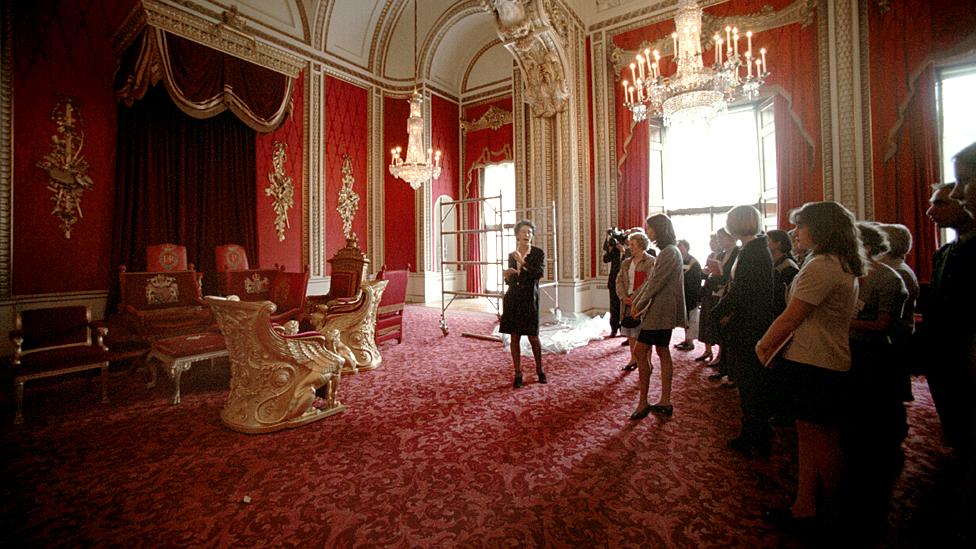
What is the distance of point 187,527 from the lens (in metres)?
1.85

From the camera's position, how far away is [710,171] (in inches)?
275

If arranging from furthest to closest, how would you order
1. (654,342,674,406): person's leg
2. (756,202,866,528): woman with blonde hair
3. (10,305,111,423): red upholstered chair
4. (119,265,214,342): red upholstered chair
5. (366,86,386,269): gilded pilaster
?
(366,86,386,269): gilded pilaster, (119,265,214,342): red upholstered chair, (10,305,111,423): red upholstered chair, (654,342,674,406): person's leg, (756,202,866,528): woman with blonde hair

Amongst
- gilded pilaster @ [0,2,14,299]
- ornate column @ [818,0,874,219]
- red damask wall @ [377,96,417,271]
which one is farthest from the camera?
red damask wall @ [377,96,417,271]

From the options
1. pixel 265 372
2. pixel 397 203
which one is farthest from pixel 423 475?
pixel 397 203

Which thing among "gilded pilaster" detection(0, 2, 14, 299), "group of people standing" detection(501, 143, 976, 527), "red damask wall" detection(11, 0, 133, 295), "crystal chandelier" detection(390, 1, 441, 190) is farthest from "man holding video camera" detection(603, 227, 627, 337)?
"gilded pilaster" detection(0, 2, 14, 299)

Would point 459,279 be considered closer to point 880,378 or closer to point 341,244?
point 341,244

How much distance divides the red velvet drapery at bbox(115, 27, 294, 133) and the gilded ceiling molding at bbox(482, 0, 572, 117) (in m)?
3.79

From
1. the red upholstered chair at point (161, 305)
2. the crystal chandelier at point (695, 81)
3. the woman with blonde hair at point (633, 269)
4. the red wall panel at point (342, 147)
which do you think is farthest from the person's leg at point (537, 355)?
the red wall panel at point (342, 147)

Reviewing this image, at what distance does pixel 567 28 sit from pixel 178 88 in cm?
612

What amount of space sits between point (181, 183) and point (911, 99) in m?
10.4

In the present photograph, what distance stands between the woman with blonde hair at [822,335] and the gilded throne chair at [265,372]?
2.91 meters

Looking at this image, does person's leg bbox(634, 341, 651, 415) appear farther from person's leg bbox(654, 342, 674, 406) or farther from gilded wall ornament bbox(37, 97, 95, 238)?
gilded wall ornament bbox(37, 97, 95, 238)

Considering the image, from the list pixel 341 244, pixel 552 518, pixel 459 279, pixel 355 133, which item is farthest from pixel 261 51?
pixel 552 518

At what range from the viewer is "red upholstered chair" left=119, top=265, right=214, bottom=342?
14.8 feet
